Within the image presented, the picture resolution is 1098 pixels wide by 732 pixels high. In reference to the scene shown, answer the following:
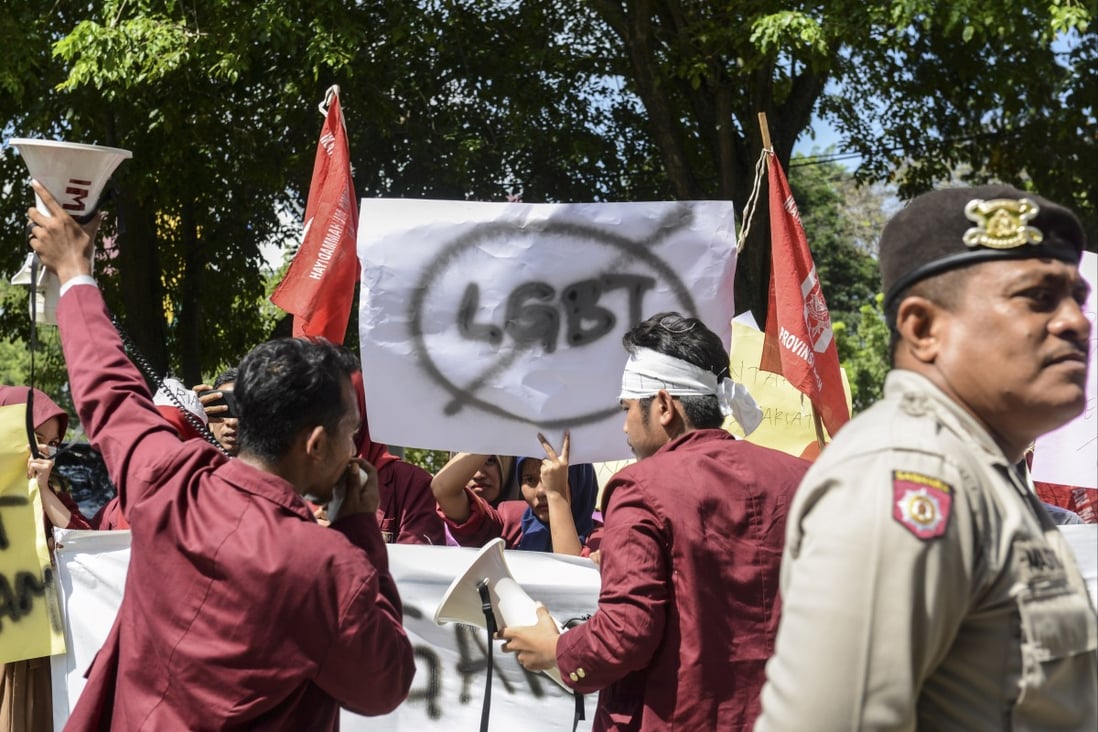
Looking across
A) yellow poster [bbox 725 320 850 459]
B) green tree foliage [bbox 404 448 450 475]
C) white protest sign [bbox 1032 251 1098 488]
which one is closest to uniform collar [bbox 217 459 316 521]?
white protest sign [bbox 1032 251 1098 488]

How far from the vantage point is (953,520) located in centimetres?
149

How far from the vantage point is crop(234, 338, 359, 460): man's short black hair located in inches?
100

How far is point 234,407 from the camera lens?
102 inches

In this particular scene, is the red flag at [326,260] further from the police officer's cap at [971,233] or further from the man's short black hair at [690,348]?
the police officer's cap at [971,233]

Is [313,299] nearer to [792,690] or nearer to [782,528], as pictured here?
[782,528]

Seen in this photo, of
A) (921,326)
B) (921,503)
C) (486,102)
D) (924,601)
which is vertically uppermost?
(486,102)

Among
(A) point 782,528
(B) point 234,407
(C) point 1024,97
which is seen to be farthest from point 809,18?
(B) point 234,407

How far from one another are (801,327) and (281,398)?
111 inches

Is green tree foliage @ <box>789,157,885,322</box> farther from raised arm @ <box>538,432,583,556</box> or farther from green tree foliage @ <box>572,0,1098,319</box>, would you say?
raised arm @ <box>538,432,583,556</box>

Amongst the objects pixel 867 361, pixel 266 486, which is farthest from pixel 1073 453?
pixel 867 361

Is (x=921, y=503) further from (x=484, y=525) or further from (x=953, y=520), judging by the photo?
(x=484, y=525)

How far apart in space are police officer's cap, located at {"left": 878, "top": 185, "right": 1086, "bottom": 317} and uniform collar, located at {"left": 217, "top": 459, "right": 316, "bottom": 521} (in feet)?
3.94

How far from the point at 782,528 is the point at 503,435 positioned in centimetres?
176

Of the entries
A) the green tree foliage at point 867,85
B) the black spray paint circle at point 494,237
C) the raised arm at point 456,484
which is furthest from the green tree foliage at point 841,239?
the black spray paint circle at point 494,237
